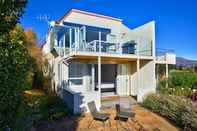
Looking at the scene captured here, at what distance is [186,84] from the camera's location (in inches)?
658

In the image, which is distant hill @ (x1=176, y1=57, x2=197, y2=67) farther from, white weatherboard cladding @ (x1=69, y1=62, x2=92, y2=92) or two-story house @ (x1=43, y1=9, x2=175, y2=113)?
white weatherboard cladding @ (x1=69, y1=62, x2=92, y2=92)

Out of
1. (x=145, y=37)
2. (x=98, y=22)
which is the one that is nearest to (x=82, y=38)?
(x=98, y=22)

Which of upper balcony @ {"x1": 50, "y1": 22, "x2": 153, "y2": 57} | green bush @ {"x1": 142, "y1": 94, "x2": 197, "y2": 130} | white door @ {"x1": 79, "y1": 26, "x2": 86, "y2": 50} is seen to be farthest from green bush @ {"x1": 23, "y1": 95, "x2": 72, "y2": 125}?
green bush @ {"x1": 142, "y1": 94, "x2": 197, "y2": 130}

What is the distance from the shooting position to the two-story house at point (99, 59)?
1253 centimetres

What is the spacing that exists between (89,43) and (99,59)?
217cm

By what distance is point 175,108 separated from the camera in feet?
30.6

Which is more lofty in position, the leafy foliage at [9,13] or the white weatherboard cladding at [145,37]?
the white weatherboard cladding at [145,37]

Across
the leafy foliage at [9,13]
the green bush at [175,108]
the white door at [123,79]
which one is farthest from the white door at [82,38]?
the leafy foliage at [9,13]

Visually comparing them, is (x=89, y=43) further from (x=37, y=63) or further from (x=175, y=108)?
(x=175, y=108)

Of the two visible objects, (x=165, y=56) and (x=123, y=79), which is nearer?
(x=123, y=79)

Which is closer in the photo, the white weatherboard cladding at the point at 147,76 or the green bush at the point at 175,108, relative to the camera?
the green bush at the point at 175,108

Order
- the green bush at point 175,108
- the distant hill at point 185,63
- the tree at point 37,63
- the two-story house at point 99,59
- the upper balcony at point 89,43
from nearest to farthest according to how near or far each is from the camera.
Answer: the green bush at point 175,108 → the two-story house at point 99,59 → the upper balcony at point 89,43 → the tree at point 37,63 → the distant hill at point 185,63

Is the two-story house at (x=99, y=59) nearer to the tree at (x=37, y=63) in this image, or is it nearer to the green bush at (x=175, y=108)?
the tree at (x=37, y=63)

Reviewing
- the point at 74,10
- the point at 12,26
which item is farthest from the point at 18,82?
the point at 74,10
